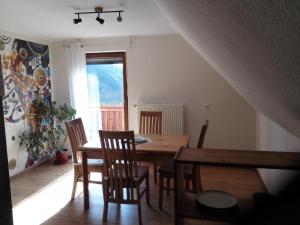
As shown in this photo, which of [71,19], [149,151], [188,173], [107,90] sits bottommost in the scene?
[188,173]

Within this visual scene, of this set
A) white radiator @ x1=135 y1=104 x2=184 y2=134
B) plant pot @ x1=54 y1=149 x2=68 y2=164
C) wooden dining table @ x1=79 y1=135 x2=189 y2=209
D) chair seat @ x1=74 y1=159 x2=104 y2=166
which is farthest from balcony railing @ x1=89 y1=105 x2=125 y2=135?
wooden dining table @ x1=79 y1=135 x2=189 y2=209

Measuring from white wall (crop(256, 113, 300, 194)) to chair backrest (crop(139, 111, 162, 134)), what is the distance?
1408 mm

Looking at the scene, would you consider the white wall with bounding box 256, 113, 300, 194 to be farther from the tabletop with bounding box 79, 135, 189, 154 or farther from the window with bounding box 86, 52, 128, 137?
the window with bounding box 86, 52, 128, 137

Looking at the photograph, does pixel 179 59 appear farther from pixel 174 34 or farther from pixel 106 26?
pixel 106 26

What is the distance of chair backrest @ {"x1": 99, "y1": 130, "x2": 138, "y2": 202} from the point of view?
234 centimetres

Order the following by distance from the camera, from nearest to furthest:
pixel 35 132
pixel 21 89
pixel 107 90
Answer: pixel 21 89, pixel 35 132, pixel 107 90

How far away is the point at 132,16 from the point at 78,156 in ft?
6.06

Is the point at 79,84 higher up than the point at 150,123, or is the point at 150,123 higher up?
the point at 79,84

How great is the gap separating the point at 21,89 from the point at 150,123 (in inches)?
81.2

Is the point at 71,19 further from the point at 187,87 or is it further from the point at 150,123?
the point at 187,87

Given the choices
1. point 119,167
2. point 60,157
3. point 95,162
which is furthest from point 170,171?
point 60,157

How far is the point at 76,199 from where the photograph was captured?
10.1 ft

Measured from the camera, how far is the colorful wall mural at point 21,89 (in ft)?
12.1

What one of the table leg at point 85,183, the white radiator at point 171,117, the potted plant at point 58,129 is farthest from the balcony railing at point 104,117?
the table leg at point 85,183
